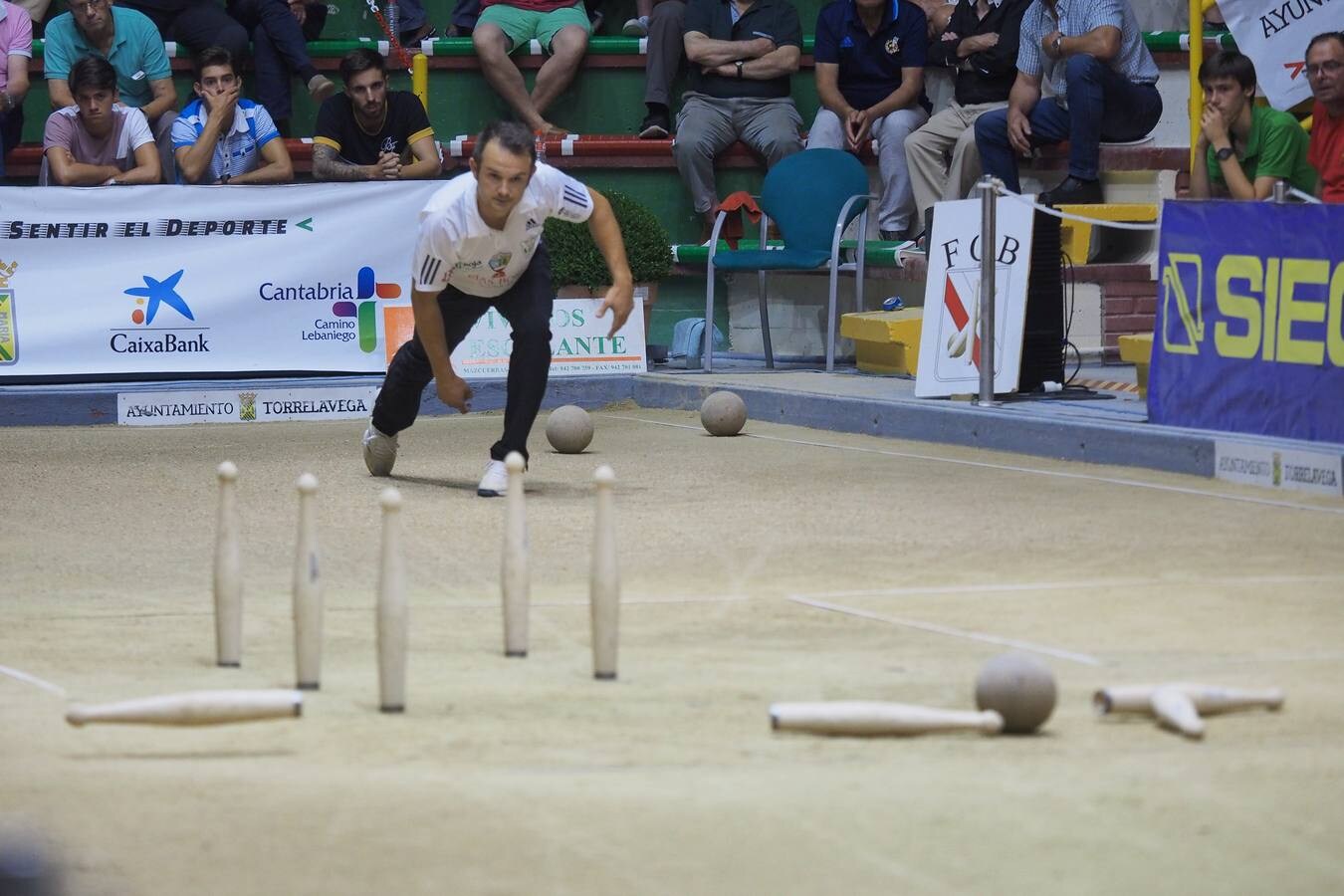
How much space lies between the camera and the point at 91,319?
13.6 meters

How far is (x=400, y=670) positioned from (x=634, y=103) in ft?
42.4

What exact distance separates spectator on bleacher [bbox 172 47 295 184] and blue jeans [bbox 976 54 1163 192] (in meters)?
5.28

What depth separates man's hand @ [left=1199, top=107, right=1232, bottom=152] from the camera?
11.6 meters

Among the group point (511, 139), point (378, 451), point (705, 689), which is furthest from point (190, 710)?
point (378, 451)

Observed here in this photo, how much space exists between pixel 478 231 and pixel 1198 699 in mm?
4873

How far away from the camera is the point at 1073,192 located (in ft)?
45.2

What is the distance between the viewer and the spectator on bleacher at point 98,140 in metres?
13.8

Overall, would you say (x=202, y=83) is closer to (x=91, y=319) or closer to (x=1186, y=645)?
(x=91, y=319)

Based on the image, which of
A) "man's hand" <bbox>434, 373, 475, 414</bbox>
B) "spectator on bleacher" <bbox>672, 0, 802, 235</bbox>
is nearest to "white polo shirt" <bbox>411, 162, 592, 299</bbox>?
"man's hand" <bbox>434, 373, 475, 414</bbox>

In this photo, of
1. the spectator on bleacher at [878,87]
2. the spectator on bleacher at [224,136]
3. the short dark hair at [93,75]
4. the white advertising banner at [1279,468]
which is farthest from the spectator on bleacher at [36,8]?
the white advertising banner at [1279,468]

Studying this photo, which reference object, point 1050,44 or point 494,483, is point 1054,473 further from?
point 1050,44

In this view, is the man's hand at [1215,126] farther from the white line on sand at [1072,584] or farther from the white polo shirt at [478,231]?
the white line on sand at [1072,584]

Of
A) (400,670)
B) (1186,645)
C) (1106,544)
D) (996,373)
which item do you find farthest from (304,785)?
(996,373)

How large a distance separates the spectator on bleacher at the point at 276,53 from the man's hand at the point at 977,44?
5169mm
